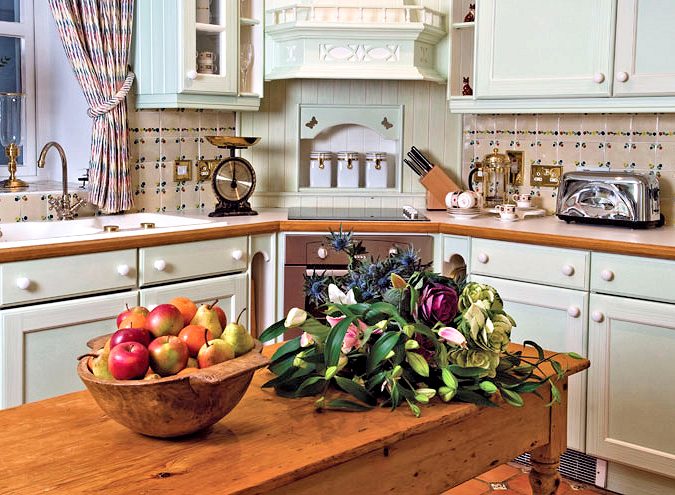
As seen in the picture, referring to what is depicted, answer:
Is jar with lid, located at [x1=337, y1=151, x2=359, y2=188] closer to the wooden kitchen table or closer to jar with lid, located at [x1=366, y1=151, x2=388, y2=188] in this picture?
jar with lid, located at [x1=366, y1=151, x2=388, y2=188]

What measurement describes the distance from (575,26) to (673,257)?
1.09 meters

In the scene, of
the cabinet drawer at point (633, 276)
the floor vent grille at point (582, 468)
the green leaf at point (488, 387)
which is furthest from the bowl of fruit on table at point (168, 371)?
the floor vent grille at point (582, 468)

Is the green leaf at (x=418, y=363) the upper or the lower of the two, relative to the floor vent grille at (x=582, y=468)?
upper

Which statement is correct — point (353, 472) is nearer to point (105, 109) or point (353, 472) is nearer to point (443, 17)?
point (105, 109)

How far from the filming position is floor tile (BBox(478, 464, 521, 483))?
3500mm

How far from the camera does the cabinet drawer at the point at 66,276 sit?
2.92 m

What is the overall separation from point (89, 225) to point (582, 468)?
2.20 meters

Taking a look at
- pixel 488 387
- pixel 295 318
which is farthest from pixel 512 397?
pixel 295 318

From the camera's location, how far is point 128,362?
144 centimetres

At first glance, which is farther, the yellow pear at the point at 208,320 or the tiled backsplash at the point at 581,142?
the tiled backsplash at the point at 581,142

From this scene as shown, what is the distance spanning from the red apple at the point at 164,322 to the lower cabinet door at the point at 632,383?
211 centimetres

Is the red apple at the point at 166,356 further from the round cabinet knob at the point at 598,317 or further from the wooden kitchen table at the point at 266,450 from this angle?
the round cabinet knob at the point at 598,317

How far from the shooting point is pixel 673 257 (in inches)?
121

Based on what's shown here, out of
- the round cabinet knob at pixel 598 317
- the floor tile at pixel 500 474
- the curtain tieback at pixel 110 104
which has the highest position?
the curtain tieback at pixel 110 104
